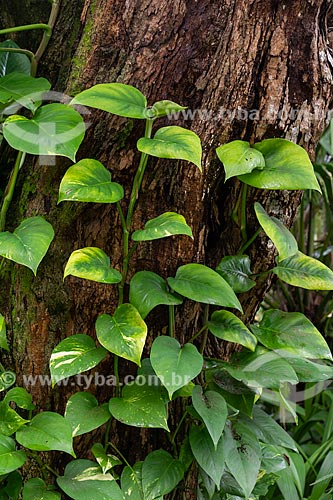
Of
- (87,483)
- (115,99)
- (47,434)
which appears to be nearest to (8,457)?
(47,434)

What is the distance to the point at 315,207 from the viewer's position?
8.55 ft

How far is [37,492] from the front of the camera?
1102 mm

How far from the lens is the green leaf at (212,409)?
40.7 inches

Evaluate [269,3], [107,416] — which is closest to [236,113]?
[269,3]

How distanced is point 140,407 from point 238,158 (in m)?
0.53

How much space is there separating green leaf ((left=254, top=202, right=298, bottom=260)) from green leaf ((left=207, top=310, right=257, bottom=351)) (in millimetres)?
175

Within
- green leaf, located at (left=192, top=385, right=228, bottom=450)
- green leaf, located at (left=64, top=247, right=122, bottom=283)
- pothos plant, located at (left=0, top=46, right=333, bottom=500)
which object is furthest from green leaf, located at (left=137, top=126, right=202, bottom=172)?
green leaf, located at (left=192, top=385, right=228, bottom=450)

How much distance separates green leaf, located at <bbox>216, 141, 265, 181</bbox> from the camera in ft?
3.42

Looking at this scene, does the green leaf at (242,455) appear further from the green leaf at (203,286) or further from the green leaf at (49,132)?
the green leaf at (49,132)

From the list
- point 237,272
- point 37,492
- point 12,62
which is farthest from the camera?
point 12,62

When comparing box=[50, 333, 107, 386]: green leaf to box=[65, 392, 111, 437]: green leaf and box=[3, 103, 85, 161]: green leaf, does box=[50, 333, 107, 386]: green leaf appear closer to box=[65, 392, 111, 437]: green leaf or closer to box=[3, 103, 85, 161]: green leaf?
box=[65, 392, 111, 437]: green leaf

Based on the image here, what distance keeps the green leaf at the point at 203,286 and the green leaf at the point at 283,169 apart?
20cm

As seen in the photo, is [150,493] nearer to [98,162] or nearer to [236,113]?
[98,162]

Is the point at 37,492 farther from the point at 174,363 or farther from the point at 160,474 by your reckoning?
the point at 174,363
